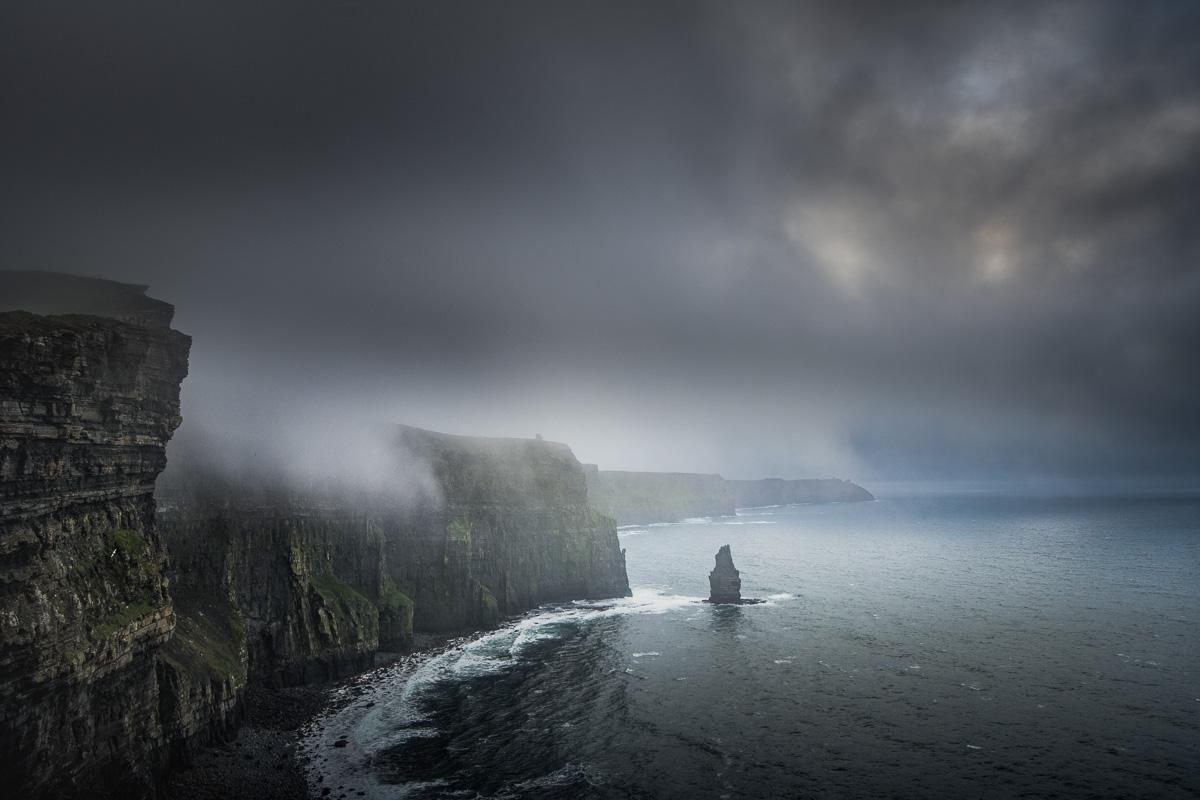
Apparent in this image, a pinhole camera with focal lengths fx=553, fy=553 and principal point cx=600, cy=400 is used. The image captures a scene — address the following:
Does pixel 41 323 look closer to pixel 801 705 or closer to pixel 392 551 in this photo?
pixel 392 551

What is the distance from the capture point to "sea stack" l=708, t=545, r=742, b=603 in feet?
343

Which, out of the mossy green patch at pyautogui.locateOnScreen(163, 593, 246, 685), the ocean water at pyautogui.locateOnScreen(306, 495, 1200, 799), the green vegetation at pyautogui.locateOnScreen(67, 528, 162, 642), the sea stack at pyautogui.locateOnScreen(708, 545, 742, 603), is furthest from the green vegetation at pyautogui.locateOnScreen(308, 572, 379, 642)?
the sea stack at pyautogui.locateOnScreen(708, 545, 742, 603)

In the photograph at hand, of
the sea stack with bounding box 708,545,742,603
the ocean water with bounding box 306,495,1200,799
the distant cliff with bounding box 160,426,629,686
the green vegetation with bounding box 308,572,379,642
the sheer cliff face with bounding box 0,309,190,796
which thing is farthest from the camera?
the sea stack with bounding box 708,545,742,603

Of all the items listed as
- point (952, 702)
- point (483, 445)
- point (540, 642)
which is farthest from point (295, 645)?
point (952, 702)

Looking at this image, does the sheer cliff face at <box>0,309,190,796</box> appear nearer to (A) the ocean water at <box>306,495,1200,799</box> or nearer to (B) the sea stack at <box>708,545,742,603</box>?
(A) the ocean water at <box>306,495,1200,799</box>

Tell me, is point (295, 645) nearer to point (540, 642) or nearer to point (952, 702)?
point (540, 642)

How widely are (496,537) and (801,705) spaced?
183ft

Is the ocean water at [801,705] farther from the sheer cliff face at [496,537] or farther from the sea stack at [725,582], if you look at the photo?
the sheer cliff face at [496,537]

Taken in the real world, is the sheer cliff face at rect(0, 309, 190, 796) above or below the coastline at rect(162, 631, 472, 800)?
above

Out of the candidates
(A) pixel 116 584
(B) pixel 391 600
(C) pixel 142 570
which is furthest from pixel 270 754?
(B) pixel 391 600

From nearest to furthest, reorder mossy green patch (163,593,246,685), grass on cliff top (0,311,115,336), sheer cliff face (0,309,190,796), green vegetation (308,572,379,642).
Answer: sheer cliff face (0,309,190,796)
grass on cliff top (0,311,115,336)
mossy green patch (163,593,246,685)
green vegetation (308,572,379,642)

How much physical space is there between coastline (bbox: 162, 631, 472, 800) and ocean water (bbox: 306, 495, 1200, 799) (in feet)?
4.81

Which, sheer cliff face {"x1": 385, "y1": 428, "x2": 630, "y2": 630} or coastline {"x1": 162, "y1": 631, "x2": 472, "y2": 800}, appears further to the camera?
sheer cliff face {"x1": 385, "y1": 428, "x2": 630, "y2": 630}

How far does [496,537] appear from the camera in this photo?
96438 millimetres
